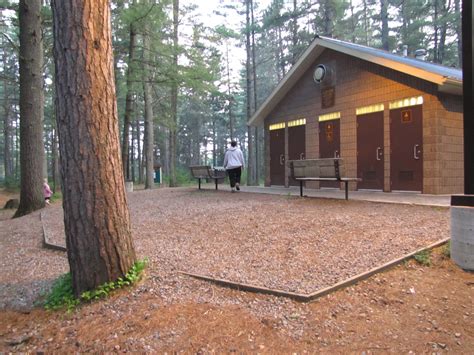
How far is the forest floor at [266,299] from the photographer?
8.56 feet

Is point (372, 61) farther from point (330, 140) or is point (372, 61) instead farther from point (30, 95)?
point (30, 95)

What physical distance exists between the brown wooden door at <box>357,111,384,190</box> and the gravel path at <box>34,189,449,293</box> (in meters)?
3.18

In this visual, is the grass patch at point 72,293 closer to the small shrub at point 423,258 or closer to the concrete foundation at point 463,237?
the small shrub at point 423,258

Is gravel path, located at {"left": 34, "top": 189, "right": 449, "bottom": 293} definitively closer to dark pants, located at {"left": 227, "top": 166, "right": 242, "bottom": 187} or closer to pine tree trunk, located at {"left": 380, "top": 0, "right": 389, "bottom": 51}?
dark pants, located at {"left": 227, "top": 166, "right": 242, "bottom": 187}

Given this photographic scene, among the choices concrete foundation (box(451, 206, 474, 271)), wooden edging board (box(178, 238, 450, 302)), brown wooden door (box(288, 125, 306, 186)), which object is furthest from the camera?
brown wooden door (box(288, 125, 306, 186))

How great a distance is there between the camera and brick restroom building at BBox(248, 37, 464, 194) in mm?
8977

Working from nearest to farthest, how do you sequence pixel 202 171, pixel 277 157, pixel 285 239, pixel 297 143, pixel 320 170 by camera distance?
pixel 285 239 → pixel 320 170 → pixel 202 171 → pixel 297 143 → pixel 277 157

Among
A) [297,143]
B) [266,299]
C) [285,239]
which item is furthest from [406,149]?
[266,299]

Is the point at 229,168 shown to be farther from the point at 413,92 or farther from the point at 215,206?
the point at 413,92

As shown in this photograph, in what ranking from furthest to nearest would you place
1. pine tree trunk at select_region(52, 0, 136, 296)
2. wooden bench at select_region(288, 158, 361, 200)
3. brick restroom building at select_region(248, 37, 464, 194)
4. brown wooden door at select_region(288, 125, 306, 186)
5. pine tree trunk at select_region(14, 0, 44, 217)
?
brown wooden door at select_region(288, 125, 306, 186)
pine tree trunk at select_region(14, 0, 44, 217)
brick restroom building at select_region(248, 37, 464, 194)
wooden bench at select_region(288, 158, 361, 200)
pine tree trunk at select_region(52, 0, 136, 296)

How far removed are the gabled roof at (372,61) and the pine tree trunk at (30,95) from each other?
840 cm

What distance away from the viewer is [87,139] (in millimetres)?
3330

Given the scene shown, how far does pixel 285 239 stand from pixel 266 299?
1.88 meters

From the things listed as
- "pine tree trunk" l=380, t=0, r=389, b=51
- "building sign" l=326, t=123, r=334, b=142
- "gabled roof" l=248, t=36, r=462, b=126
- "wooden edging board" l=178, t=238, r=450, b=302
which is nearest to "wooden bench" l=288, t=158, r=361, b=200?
"gabled roof" l=248, t=36, r=462, b=126
